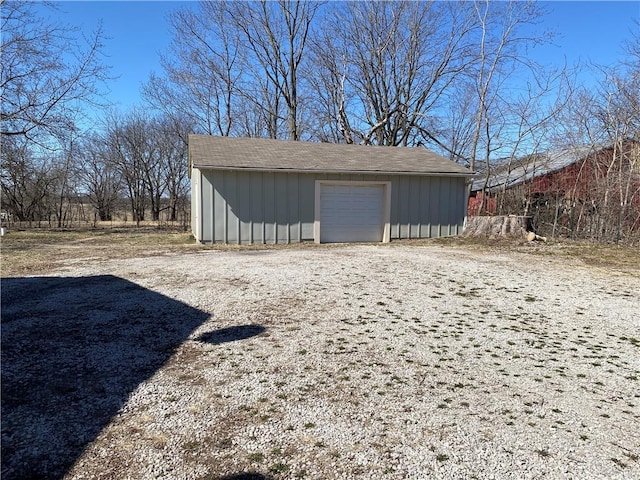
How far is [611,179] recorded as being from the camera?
11.9m

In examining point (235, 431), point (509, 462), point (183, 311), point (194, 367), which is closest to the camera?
point (509, 462)

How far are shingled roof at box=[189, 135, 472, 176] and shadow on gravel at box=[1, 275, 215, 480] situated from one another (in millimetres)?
6194

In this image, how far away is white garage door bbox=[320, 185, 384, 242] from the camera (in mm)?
12016

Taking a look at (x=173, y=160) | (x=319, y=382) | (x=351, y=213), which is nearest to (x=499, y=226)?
(x=351, y=213)

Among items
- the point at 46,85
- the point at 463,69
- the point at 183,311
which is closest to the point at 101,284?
the point at 183,311

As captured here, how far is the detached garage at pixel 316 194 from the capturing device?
10.9 meters

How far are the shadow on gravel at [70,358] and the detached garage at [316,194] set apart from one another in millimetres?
5621

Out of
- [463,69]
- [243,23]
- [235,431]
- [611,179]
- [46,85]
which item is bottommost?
[235,431]

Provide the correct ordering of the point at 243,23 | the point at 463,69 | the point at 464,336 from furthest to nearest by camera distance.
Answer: the point at 243,23
the point at 463,69
the point at 464,336

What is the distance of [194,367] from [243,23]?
76.6ft

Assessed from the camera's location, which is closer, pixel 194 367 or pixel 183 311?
pixel 194 367

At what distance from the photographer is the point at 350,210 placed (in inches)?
484

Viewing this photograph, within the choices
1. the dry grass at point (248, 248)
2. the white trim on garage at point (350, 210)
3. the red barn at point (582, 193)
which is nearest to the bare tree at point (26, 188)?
the dry grass at point (248, 248)

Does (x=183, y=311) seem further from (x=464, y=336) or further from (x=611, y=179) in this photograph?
(x=611, y=179)
